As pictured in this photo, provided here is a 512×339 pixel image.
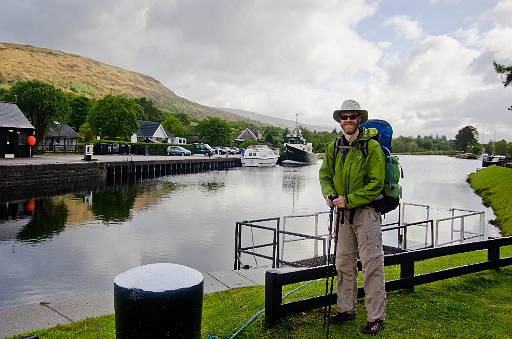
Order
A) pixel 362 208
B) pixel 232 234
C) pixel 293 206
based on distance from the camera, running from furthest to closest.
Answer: pixel 293 206 → pixel 232 234 → pixel 362 208

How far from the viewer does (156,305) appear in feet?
11.8

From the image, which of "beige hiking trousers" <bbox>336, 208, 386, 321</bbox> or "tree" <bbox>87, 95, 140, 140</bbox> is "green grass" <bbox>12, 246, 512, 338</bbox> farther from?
"tree" <bbox>87, 95, 140, 140</bbox>

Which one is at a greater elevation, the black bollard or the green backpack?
the green backpack

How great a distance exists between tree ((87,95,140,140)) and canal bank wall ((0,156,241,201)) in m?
22.0

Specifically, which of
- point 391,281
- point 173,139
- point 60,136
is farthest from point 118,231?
point 173,139

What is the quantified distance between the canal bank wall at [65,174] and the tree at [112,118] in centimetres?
2197

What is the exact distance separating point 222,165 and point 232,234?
189 feet

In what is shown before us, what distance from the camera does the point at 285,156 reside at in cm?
9556

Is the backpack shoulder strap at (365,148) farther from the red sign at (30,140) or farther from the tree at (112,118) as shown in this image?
the tree at (112,118)

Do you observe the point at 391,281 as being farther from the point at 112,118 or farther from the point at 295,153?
the point at 295,153

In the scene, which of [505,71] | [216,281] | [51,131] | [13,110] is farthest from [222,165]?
[216,281]

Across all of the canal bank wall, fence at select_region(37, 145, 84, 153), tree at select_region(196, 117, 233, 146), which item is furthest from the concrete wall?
tree at select_region(196, 117, 233, 146)

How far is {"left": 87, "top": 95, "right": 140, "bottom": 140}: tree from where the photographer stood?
7806 centimetres

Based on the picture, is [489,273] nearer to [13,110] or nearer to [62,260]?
[62,260]
